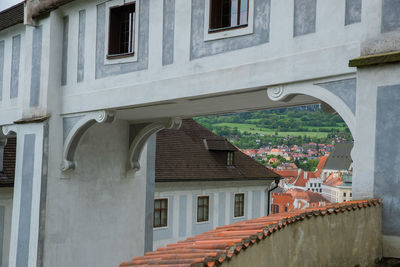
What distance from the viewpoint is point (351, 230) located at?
5.27m

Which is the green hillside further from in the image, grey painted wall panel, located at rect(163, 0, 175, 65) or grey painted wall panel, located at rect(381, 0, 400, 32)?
grey painted wall panel, located at rect(381, 0, 400, 32)

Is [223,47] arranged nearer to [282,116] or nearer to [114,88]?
[114,88]

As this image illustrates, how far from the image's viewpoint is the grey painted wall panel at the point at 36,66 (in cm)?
1204

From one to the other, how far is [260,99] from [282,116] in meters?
171

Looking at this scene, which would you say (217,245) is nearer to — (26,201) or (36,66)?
(26,201)

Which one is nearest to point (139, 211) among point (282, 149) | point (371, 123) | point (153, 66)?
point (153, 66)

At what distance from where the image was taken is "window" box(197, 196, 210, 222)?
25000mm

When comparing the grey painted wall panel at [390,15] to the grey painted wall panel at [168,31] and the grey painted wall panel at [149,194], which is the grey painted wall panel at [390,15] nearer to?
the grey painted wall panel at [168,31]

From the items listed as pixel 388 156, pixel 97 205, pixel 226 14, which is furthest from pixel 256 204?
pixel 388 156

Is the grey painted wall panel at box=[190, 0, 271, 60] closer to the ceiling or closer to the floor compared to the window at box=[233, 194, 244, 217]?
closer to the ceiling

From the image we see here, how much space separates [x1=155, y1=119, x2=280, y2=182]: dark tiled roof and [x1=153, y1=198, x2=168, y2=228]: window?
3.99 feet

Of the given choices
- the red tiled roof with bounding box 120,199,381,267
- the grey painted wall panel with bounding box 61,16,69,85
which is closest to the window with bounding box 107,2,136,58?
the grey painted wall panel with bounding box 61,16,69,85

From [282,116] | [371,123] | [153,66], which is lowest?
[371,123]

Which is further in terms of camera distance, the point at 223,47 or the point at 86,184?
the point at 86,184
